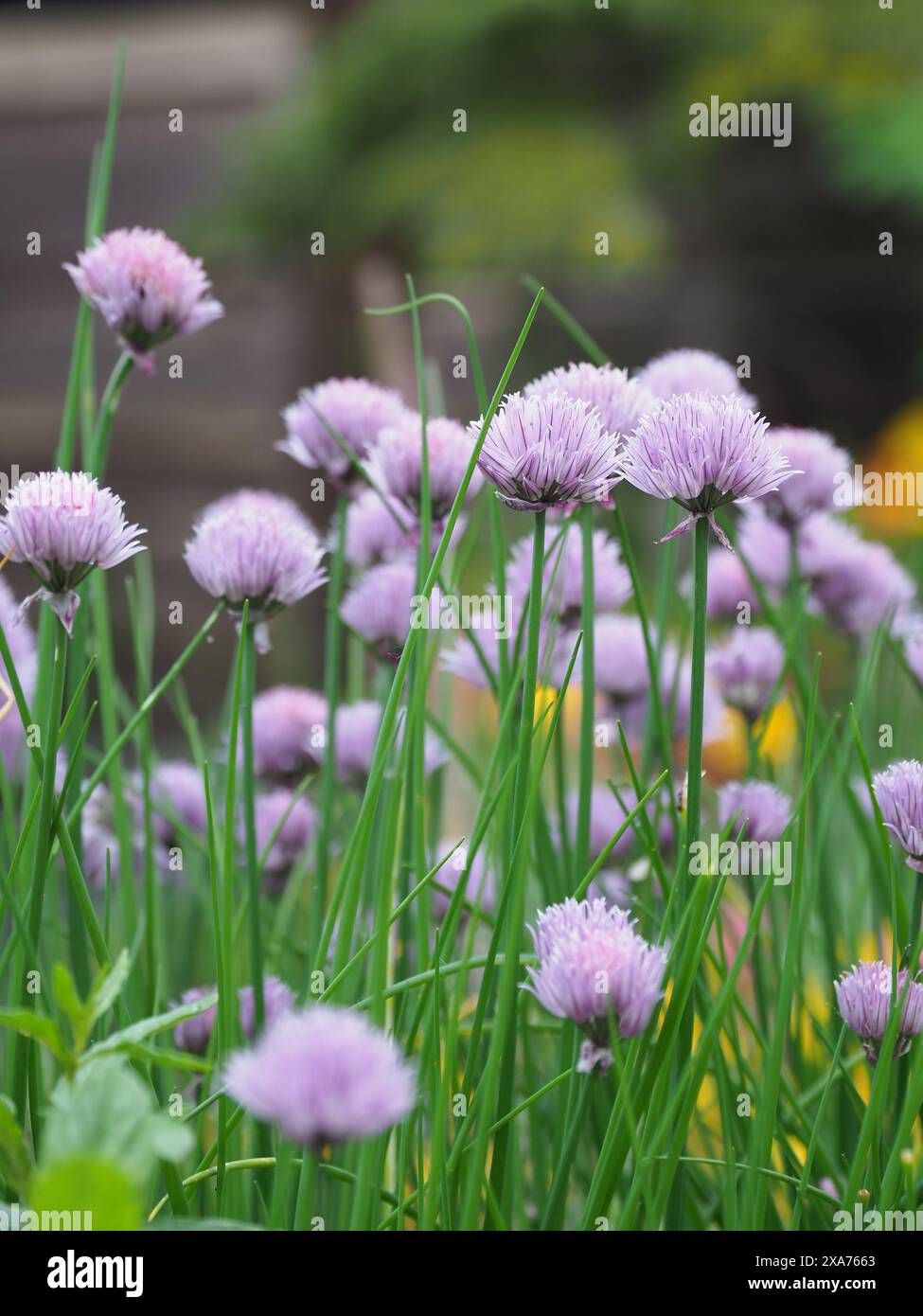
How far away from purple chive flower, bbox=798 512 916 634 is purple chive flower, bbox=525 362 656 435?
222 mm

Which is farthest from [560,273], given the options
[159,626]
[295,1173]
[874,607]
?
[295,1173]

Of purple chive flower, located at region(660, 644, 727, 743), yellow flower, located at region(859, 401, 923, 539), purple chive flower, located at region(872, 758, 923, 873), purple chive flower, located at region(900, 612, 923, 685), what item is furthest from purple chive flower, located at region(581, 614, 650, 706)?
yellow flower, located at region(859, 401, 923, 539)

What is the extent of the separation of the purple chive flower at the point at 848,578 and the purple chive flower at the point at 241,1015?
32 cm

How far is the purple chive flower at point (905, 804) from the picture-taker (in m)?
0.34

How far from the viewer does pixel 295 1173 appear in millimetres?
406

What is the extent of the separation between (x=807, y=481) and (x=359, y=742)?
22 cm

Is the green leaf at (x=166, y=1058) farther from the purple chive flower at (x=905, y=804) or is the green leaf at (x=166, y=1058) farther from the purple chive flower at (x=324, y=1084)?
the purple chive flower at (x=905, y=804)

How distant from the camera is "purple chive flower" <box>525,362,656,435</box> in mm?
397

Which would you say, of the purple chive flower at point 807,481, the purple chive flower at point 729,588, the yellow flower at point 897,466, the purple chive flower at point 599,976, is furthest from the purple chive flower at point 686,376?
the yellow flower at point 897,466

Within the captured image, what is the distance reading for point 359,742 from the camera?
1.86ft

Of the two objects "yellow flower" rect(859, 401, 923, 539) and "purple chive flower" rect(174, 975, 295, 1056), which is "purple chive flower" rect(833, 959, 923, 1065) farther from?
"yellow flower" rect(859, 401, 923, 539)

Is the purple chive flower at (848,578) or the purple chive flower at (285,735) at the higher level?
the purple chive flower at (848,578)

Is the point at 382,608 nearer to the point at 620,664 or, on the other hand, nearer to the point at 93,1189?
the point at 620,664
